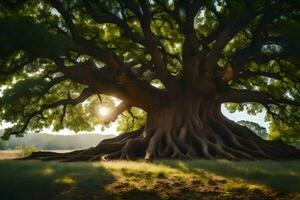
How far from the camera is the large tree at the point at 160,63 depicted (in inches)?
687

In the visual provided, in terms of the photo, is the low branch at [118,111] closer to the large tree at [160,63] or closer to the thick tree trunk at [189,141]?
the large tree at [160,63]

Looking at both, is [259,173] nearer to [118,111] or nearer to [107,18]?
[107,18]

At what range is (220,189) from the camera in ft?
31.0

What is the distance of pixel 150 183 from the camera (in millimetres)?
10141


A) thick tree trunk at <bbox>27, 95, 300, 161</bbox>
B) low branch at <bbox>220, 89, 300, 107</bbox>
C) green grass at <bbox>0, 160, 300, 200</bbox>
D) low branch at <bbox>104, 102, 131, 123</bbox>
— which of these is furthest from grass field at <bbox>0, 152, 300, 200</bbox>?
low branch at <bbox>104, 102, 131, 123</bbox>

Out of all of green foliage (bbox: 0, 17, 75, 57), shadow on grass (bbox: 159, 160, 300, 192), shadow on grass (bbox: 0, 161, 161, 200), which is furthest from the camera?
green foliage (bbox: 0, 17, 75, 57)

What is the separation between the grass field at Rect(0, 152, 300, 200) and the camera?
8.96 meters

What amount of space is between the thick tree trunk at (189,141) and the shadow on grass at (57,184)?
16.2ft

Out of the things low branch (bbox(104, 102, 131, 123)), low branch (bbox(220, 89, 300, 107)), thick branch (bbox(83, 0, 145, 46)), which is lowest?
low branch (bbox(104, 102, 131, 123))

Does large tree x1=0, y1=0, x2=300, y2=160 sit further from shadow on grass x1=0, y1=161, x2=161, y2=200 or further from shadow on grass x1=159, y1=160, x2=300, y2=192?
shadow on grass x1=0, y1=161, x2=161, y2=200

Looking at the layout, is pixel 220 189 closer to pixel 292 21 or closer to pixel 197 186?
pixel 197 186

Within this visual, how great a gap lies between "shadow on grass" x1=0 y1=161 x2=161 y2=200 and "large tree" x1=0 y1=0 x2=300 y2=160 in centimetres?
469

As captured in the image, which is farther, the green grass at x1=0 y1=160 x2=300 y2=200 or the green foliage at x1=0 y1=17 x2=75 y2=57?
the green foliage at x1=0 y1=17 x2=75 y2=57

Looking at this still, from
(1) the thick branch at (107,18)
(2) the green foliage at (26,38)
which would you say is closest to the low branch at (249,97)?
(1) the thick branch at (107,18)
